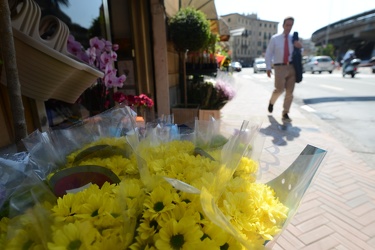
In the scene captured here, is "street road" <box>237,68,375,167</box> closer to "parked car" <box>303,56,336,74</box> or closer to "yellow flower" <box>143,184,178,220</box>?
"yellow flower" <box>143,184,178,220</box>

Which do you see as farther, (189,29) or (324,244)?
(189,29)

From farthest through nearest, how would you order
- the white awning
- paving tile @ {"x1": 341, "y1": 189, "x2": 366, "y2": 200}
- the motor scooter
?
the motor scooter
the white awning
paving tile @ {"x1": 341, "y1": 189, "x2": 366, "y2": 200}

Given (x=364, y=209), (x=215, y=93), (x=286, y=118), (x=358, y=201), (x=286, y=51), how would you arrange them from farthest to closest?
1. (x=215, y=93)
2. (x=286, y=118)
3. (x=286, y=51)
4. (x=358, y=201)
5. (x=364, y=209)

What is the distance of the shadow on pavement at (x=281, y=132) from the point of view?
161 inches

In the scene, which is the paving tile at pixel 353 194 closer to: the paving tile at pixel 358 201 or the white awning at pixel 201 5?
the paving tile at pixel 358 201

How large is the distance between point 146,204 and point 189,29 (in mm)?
4755

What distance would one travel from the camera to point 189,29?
4840 mm

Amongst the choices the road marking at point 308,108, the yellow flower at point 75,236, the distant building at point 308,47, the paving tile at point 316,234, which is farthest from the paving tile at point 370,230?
the distant building at point 308,47

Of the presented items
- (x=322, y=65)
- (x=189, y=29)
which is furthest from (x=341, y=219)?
(x=322, y=65)

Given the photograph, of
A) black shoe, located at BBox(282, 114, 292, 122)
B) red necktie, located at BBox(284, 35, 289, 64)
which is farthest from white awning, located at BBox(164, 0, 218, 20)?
black shoe, located at BBox(282, 114, 292, 122)

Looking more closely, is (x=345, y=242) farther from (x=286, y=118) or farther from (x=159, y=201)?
(x=286, y=118)

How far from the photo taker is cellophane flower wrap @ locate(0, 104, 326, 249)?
0.50m

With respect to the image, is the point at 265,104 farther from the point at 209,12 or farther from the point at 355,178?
the point at 355,178

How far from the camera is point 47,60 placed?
1280mm
